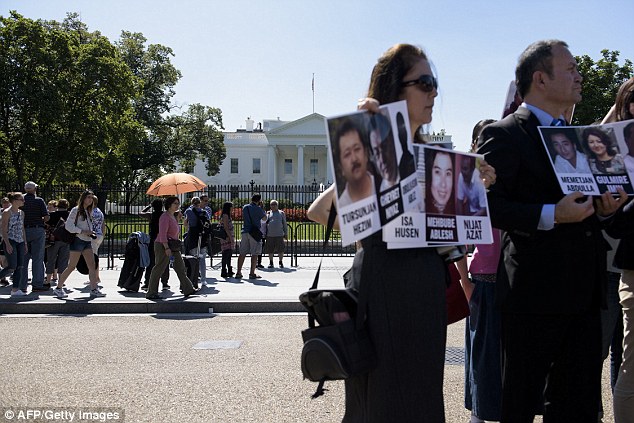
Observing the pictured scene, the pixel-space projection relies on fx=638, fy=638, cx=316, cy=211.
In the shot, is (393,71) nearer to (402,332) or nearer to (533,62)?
(533,62)

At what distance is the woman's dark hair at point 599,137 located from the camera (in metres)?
2.94

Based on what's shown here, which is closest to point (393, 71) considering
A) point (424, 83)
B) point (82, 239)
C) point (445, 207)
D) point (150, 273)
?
point (424, 83)

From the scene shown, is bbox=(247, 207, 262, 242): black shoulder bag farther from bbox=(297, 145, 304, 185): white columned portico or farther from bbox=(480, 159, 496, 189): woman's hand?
bbox=(297, 145, 304, 185): white columned portico

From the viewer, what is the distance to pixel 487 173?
9.25 feet

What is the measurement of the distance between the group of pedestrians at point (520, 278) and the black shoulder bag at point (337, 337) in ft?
0.16

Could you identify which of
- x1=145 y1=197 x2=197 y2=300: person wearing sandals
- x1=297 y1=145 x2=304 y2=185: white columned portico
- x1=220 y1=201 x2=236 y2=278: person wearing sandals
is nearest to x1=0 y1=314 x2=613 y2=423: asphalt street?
x1=145 y1=197 x2=197 y2=300: person wearing sandals

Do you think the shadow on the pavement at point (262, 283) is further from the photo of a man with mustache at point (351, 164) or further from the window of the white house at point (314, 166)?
the window of the white house at point (314, 166)

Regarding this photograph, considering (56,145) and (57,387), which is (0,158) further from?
(57,387)

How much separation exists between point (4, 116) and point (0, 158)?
6.72ft

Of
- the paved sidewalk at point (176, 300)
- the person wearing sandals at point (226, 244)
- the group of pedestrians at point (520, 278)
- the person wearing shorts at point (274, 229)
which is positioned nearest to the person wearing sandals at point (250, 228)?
the person wearing sandals at point (226, 244)

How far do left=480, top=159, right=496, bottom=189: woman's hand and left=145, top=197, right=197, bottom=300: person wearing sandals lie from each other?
8465mm

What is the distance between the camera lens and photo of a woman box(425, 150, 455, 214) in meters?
2.57

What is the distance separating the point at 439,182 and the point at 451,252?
0.29 metres

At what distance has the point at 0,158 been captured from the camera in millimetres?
30672
